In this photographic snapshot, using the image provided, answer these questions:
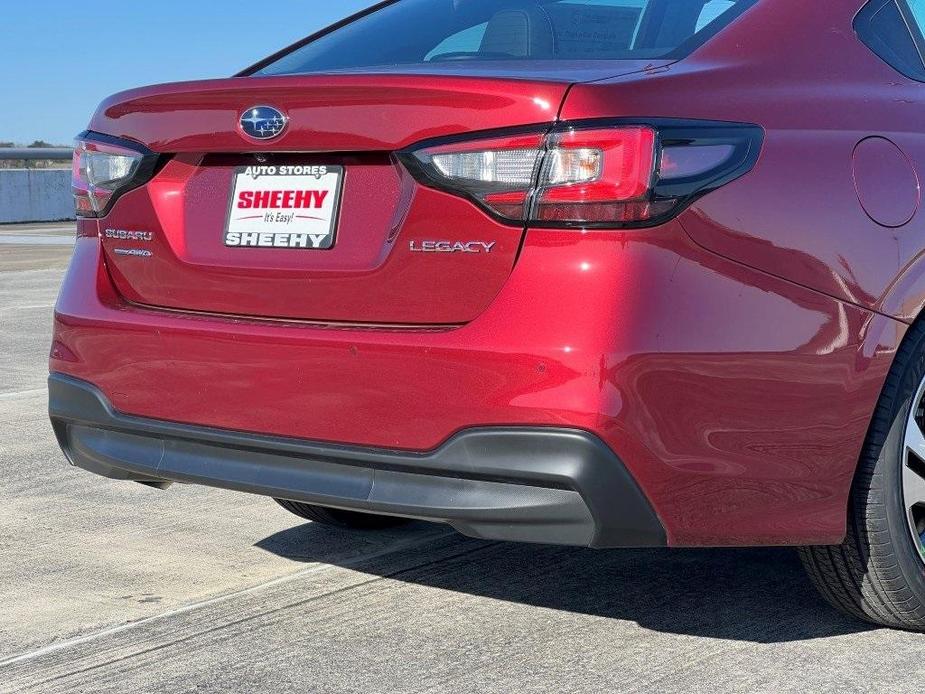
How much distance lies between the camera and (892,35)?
351 centimetres

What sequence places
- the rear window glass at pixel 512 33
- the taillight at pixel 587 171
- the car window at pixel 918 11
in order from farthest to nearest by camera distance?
the car window at pixel 918 11, the rear window glass at pixel 512 33, the taillight at pixel 587 171

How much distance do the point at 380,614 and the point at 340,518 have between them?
0.79 metres

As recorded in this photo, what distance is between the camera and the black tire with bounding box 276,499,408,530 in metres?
4.21

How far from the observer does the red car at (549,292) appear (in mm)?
2723

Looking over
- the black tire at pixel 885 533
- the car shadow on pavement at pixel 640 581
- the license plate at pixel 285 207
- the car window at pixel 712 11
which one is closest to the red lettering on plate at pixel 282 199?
the license plate at pixel 285 207

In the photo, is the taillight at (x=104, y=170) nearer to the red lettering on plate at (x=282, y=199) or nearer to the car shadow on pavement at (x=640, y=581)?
the red lettering on plate at (x=282, y=199)

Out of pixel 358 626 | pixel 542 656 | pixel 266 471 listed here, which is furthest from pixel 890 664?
pixel 266 471

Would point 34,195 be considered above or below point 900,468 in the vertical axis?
below

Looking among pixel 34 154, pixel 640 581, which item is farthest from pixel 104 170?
pixel 34 154

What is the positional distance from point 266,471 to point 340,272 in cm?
44

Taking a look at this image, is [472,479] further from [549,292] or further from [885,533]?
[885,533]

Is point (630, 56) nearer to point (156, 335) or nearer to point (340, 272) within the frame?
point (340, 272)

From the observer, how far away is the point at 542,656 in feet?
10.4

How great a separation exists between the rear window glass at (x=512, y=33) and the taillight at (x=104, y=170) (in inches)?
19.6
